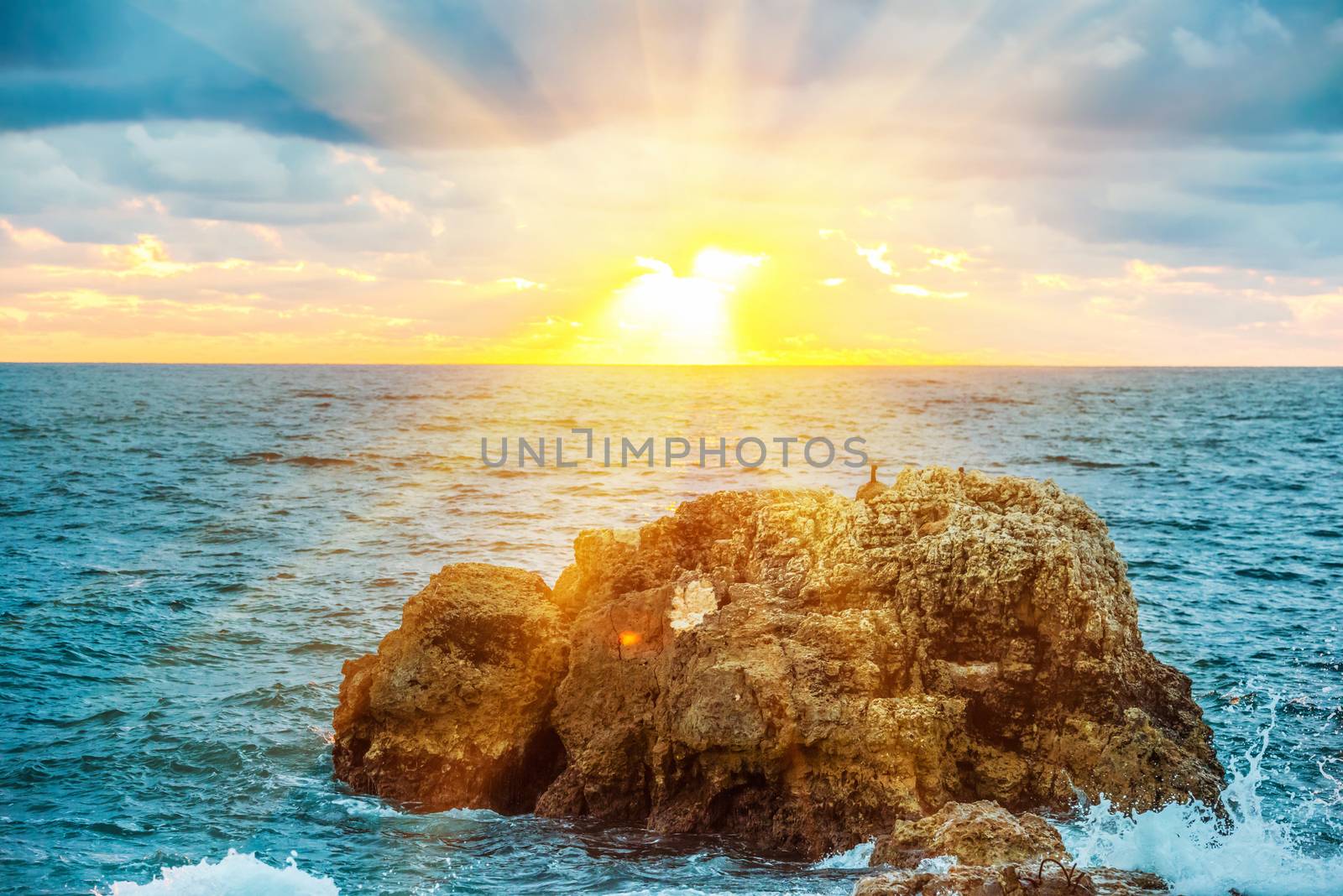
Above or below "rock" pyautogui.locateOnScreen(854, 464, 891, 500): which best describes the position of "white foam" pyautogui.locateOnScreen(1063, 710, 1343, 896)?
below

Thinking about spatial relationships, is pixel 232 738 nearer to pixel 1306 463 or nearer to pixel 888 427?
pixel 1306 463

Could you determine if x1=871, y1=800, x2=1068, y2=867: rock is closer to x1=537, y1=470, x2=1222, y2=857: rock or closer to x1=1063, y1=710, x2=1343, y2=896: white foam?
x1=537, y1=470, x2=1222, y2=857: rock

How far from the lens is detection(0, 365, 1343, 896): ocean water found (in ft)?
35.9

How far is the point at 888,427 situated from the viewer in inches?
3066

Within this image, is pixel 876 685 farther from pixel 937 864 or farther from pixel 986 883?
pixel 986 883

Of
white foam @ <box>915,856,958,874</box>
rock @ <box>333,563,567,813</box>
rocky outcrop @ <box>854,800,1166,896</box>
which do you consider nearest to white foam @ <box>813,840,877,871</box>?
rocky outcrop @ <box>854,800,1166,896</box>

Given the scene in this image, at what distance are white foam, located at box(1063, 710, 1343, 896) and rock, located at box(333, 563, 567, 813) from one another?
649 centimetres

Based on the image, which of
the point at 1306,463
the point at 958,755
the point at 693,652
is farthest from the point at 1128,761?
the point at 1306,463

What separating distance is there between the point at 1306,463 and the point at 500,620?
165 ft

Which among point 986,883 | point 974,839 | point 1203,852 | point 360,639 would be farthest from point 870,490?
point 360,639

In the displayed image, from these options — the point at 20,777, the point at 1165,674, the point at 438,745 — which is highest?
the point at 1165,674

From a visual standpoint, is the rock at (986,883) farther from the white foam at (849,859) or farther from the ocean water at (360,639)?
the white foam at (849,859)

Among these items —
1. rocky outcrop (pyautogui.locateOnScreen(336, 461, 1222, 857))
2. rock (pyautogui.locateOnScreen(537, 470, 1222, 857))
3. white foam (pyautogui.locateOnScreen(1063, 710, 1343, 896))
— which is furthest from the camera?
rocky outcrop (pyautogui.locateOnScreen(336, 461, 1222, 857))

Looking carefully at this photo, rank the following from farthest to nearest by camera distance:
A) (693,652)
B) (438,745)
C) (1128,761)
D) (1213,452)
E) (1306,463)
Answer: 1. (1213,452)
2. (1306,463)
3. (438,745)
4. (693,652)
5. (1128,761)
